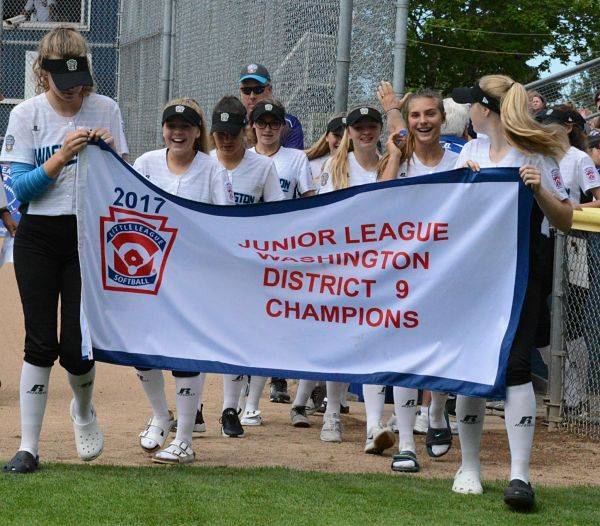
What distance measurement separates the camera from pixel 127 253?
650 centimetres

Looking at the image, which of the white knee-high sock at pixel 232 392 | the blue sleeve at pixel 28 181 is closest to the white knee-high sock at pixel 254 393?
the white knee-high sock at pixel 232 392

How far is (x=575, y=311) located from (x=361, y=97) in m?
3.17

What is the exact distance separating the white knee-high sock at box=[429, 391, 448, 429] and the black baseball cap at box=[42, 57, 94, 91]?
294 centimetres

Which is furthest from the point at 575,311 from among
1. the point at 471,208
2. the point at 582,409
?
the point at 471,208

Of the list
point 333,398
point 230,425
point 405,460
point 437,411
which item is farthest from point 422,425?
point 405,460

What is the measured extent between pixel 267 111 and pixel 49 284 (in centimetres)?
282

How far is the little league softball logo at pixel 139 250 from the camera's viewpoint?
648 cm

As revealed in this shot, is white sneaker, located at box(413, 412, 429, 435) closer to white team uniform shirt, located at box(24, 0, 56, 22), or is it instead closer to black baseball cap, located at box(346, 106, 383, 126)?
black baseball cap, located at box(346, 106, 383, 126)

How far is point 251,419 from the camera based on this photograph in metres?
8.58

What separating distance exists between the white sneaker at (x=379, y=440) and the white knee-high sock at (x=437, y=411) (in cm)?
32

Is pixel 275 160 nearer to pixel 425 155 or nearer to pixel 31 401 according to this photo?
pixel 425 155

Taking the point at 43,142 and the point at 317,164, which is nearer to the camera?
the point at 43,142

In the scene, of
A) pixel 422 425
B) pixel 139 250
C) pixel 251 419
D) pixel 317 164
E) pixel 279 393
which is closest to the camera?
pixel 139 250

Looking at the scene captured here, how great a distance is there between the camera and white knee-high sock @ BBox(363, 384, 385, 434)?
24.8ft
